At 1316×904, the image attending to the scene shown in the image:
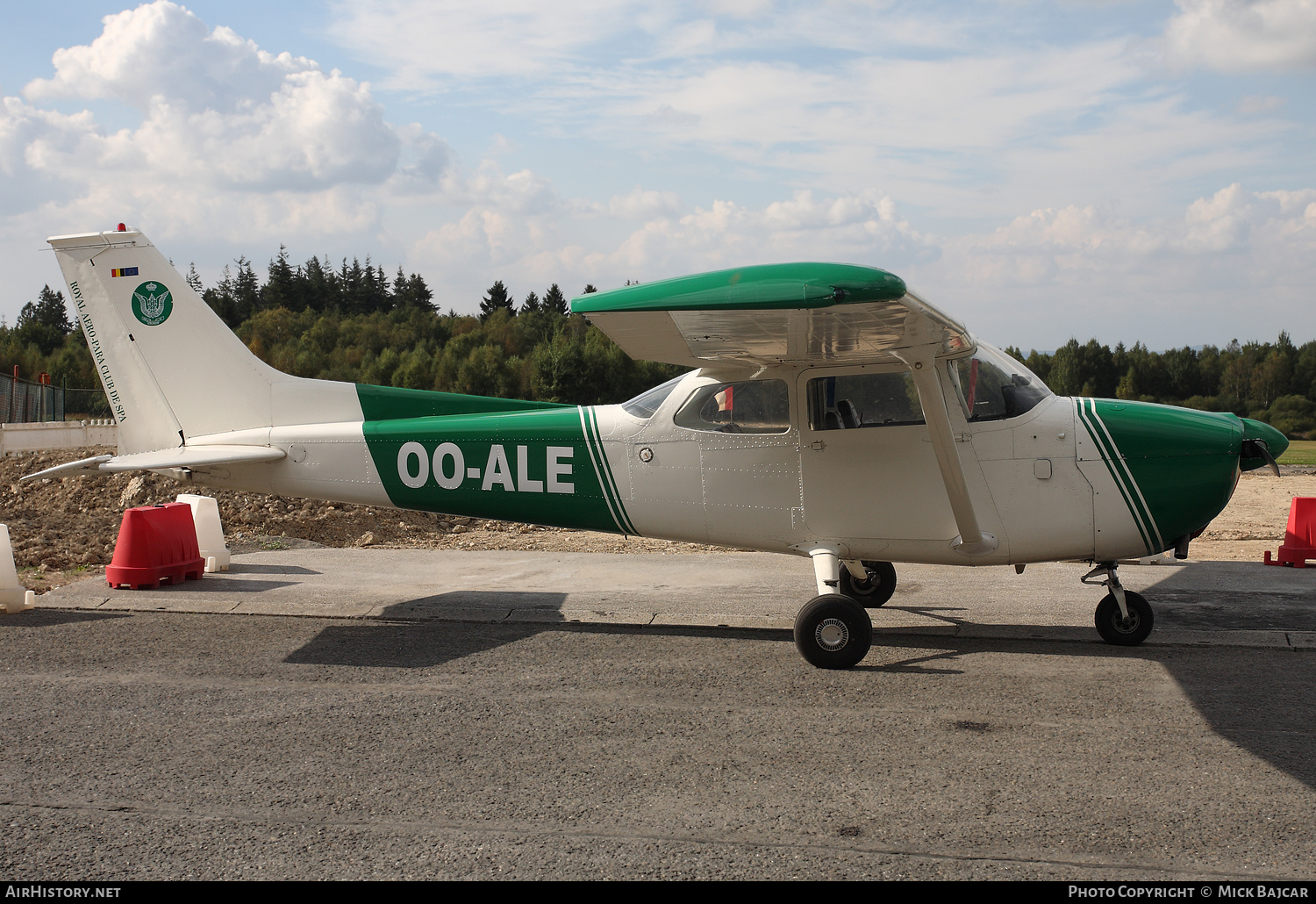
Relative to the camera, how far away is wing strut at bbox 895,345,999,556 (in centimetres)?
539

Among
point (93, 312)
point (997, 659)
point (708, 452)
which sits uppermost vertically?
point (93, 312)

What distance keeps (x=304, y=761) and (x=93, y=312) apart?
4.76 m

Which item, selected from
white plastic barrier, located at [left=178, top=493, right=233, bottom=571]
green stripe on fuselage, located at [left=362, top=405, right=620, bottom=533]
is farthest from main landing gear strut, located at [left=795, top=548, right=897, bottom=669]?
white plastic barrier, located at [left=178, top=493, right=233, bottom=571]

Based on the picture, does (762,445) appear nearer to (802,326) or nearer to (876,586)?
(802,326)

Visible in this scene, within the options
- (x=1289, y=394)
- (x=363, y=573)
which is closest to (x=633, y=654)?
(x=363, y=573)

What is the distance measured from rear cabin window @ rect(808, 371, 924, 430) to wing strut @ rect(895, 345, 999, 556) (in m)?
0.26

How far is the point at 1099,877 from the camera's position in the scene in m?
3.02

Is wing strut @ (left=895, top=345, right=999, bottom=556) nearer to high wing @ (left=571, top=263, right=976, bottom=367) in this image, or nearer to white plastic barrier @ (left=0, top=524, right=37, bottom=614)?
high wing @ (left=571, top=263, right=976, bottom=367)

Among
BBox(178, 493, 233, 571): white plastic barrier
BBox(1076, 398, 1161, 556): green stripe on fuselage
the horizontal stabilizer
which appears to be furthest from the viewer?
BBox(178, 493, 233, 571): white plastic barrier

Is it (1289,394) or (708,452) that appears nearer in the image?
(708,452)

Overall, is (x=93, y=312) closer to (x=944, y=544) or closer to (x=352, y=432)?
(x=352, y=432)

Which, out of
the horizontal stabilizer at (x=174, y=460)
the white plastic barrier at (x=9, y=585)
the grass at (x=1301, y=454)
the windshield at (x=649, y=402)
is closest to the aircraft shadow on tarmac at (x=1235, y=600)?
the windshield at (x=649, y=402)

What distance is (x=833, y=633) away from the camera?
5.64 metres

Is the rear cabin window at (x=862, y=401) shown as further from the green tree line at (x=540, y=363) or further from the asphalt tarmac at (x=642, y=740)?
the green tree line at (x=540, y=363)
